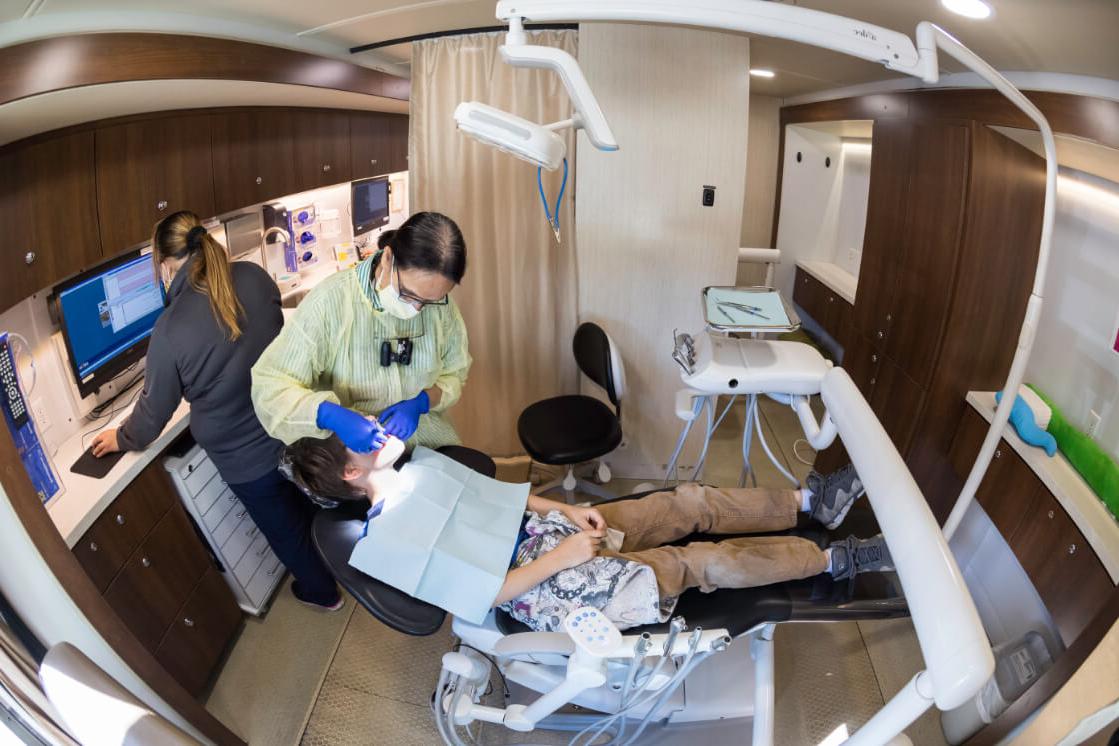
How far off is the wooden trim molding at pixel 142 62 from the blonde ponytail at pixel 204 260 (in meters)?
0.43

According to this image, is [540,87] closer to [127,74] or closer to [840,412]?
[127,74]

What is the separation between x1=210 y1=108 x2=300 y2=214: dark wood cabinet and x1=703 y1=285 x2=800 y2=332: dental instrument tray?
5.85 ft

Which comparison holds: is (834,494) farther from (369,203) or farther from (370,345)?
(369,203)

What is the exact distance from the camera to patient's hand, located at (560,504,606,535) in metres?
1.73

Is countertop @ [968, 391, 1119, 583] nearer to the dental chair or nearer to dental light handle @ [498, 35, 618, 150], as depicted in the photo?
the dental chair

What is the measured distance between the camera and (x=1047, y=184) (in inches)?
59.4

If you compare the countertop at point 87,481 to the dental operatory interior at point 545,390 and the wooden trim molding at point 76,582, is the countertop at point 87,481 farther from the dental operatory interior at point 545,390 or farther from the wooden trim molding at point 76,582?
the wooden trim molding at point 76,582

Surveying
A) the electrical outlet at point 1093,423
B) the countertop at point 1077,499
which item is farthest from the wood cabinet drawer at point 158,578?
the electrical outlet at point 1093,423

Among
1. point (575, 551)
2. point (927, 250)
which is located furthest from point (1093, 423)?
point (575, 551)

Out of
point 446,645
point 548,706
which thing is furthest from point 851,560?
point 446,645

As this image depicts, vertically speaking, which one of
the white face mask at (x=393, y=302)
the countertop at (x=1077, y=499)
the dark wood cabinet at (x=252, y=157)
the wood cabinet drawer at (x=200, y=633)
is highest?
the dark wood cabinet at (x=252, y=157)

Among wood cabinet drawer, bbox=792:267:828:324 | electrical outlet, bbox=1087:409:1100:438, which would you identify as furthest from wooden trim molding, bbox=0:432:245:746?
wood cabinet drawer, bbox=792:267:828:324

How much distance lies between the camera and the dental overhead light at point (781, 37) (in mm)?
935

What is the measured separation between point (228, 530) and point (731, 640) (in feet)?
5.43
